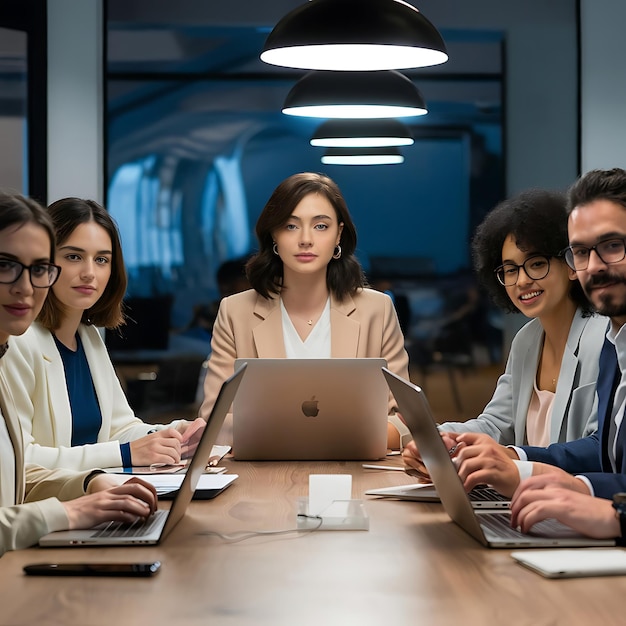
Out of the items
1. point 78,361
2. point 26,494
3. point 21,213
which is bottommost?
point 26,494

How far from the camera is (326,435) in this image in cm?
302

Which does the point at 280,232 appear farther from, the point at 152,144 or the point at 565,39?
the point at 565,39

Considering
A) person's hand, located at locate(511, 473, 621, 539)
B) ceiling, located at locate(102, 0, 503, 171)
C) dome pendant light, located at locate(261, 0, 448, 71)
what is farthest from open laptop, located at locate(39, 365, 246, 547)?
ceiling, located at locate(102, 0, 503, 171)

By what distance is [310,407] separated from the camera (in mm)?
2986

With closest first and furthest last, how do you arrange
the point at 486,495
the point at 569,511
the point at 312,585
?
the point at 312,585 → the point at 569,511 → the point at 486,495

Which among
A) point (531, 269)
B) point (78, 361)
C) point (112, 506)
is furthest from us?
point (78, 361)

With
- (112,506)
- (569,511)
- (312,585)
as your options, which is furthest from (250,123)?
(312,585)

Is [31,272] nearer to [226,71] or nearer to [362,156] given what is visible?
[362,156]

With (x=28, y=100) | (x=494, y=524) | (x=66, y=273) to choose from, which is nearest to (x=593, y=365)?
(x=494, y=524)

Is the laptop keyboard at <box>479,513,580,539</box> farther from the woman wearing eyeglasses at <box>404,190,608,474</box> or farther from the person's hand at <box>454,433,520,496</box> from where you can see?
the woman wearing eyeglasses at <box>404,190,608,474</box>

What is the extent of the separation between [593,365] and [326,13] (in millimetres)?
1341

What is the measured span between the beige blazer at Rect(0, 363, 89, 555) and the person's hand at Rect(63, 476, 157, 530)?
28mm

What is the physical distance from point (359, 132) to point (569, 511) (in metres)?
3.08

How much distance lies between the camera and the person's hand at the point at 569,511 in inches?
74.3
